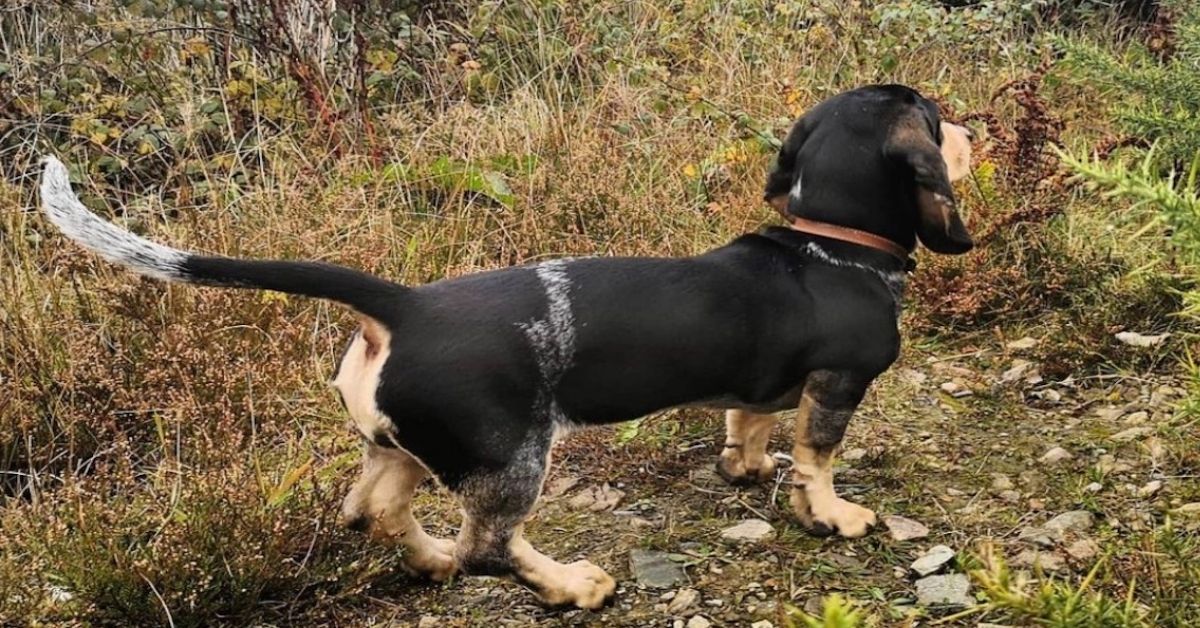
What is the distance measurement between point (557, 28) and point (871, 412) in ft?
13.0

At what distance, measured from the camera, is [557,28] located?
695cm

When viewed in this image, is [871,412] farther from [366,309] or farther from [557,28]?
[557,28]

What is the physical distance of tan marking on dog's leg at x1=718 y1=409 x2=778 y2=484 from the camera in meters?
3.46

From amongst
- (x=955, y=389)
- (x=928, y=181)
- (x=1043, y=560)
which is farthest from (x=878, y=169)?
(x=955, y=389)

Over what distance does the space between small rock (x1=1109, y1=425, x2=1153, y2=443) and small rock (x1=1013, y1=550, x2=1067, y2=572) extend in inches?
30.7

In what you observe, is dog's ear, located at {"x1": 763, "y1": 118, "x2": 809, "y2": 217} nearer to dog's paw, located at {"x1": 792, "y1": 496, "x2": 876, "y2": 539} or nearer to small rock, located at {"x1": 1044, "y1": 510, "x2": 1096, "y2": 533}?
dog's paw, located at {"x1": 792, "y1": 496, "x2": 876, "y2": 539}

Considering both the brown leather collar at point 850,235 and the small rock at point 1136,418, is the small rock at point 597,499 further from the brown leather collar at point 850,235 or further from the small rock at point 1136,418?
the small rock at point 1136,418

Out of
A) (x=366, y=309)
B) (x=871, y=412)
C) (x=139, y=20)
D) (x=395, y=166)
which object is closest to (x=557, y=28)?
(x=395, y=166)

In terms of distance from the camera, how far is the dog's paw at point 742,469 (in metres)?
3.53

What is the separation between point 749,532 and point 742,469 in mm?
302

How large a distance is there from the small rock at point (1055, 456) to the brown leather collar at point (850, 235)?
2.84ft

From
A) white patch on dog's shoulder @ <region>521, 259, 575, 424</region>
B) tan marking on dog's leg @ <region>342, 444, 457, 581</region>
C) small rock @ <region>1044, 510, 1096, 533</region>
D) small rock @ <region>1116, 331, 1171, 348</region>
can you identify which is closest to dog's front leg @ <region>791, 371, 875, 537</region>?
small rock @ <region>1044, 510, 1096, 533</region>

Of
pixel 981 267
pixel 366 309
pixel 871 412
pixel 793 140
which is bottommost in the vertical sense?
pixel 871 412

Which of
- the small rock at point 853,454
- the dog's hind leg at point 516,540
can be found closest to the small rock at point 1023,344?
the small rock at point 853,454
